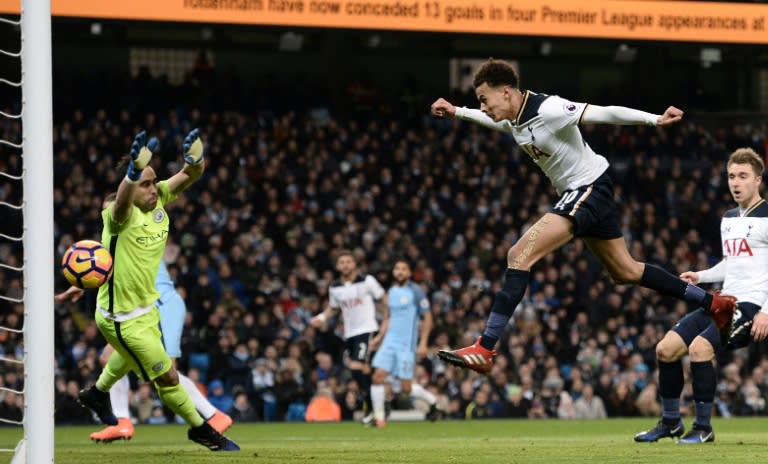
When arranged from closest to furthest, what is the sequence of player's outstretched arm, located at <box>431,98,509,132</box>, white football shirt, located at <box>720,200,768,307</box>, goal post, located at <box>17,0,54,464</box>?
goal post, located at <box>17,0,54,464</box>, player's outstretched arm, located at <box>431,98,509,132</box>, white football shirt, located at <box>720,200,768,307</box>

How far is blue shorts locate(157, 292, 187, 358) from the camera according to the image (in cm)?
1151

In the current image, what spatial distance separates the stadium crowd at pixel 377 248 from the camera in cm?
1861

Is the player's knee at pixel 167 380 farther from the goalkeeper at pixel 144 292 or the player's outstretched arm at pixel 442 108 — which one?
the player's outstretched arm at pixel 442 108

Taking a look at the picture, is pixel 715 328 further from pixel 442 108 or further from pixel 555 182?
pixel 442 108

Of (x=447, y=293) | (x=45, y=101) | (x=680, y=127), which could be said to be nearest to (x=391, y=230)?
(x=447, y=293)

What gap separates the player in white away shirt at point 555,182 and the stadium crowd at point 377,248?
10.4 metres

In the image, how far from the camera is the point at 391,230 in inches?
867

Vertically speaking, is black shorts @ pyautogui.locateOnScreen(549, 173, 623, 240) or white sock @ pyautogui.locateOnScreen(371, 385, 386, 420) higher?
black shorts @ pyautogui.locateOnScreen(549, 173, 623, 240)

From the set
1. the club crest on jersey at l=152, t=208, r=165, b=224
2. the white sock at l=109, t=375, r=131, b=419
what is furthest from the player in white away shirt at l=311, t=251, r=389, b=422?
the club crest on jersey at l=152, t=208, r=165, b=224

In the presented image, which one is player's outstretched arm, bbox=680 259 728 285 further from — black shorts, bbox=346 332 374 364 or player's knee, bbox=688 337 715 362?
black shorts, bbox=346 332 374 364

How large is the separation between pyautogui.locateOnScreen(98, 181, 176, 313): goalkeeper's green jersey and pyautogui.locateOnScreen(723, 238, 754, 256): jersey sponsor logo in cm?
428

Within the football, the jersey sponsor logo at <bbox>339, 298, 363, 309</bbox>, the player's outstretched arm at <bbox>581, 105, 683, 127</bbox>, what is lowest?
the jersey sponsor logo at <bbox>339, 298, 363, 309</bbox>

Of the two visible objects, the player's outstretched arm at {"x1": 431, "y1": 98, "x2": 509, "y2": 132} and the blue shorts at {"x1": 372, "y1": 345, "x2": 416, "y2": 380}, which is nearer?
the player's outstretched arm at {"x1": 431, "y1": 98, "x2": 509, "y2": 132}

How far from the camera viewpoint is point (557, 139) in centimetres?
824
